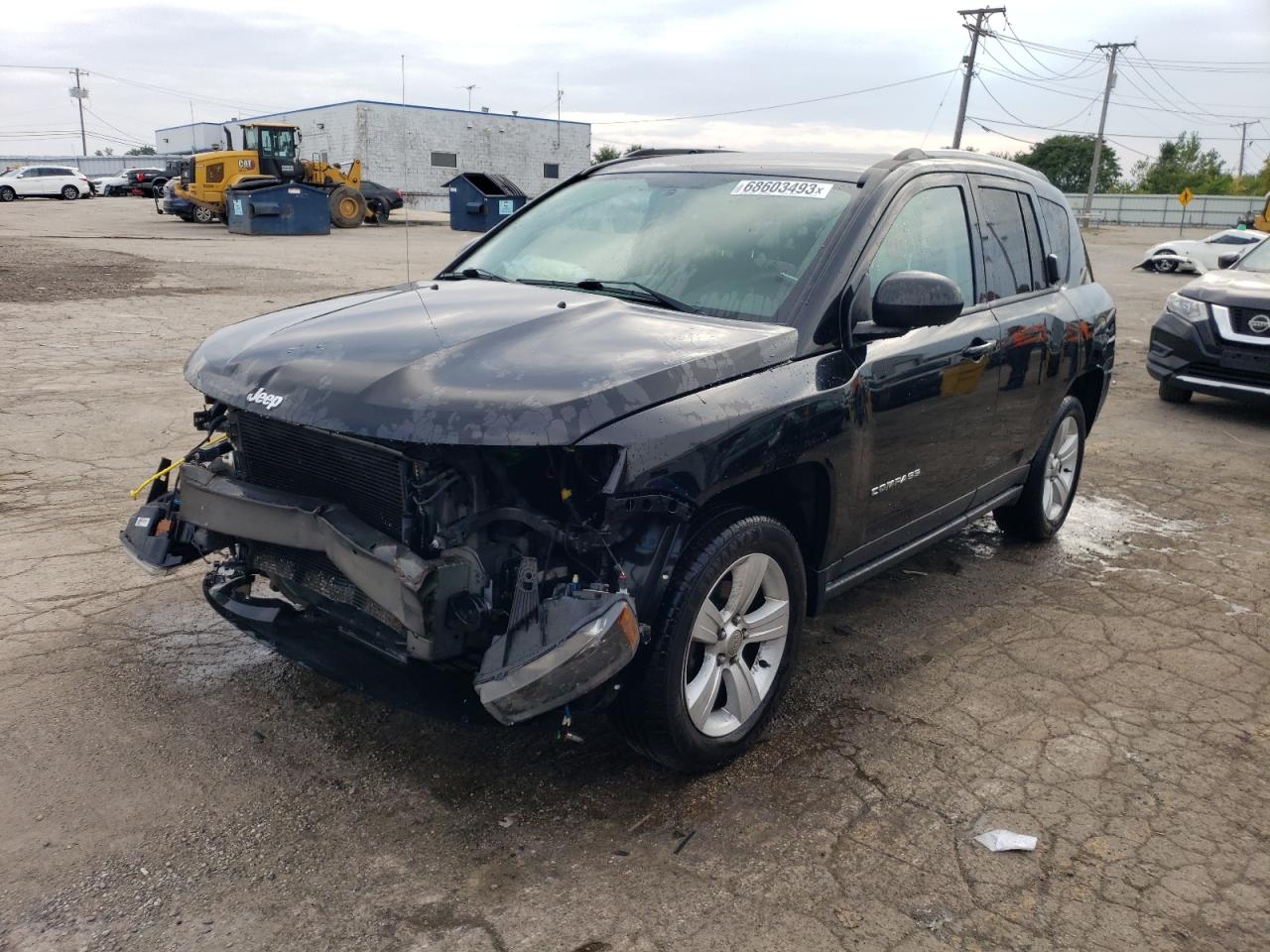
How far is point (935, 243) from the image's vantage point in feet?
13.6

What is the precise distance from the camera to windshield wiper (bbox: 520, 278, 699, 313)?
358 centimetres

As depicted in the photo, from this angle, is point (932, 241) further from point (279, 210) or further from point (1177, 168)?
point (1177, 168)

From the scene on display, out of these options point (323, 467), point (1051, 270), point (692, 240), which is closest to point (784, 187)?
point (692, 240)

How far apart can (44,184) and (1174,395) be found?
170ft

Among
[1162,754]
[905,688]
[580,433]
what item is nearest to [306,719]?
[580,433]

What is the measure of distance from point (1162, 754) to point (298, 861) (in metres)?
2.85

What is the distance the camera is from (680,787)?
10.6 feet

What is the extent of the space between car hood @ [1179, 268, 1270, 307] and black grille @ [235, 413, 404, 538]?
28.2 ft

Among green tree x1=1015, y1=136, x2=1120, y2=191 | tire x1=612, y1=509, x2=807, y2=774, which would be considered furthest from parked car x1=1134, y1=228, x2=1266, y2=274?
green tree x1=1015, y1=136, x2=1120, y2=191

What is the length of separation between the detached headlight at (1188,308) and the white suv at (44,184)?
51340mm

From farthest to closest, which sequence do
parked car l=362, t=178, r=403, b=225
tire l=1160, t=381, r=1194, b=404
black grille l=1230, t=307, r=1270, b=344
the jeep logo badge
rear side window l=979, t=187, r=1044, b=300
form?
parked car l=362, t=178, r=403, b=225 < tire l=1160, t=381, r=1194, b=404 < black grille l=1230, t=307, r=1270, b=344 < rear side window l=979, t=187, r=1044, b=300 < the jeep logo badge

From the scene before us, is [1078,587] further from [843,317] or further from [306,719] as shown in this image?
[306,719]

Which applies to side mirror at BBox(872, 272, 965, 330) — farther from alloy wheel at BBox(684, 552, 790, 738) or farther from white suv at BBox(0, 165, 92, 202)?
white suv at BBox(0, 165, 92, 202)

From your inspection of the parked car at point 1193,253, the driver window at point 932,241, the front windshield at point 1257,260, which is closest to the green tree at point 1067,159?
the parked car at point 1193,253
